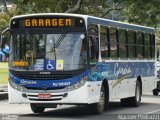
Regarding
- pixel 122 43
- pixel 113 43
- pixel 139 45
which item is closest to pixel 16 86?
pixel 113 43

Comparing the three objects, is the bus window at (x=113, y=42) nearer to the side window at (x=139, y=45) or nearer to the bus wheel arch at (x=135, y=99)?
the side window at (x=139, y=45)

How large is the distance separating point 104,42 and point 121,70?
7.00 feet

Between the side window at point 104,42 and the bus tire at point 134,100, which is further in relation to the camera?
the bus tire at point 134,100

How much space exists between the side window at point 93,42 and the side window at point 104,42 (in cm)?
50

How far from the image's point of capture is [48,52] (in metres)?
17.5

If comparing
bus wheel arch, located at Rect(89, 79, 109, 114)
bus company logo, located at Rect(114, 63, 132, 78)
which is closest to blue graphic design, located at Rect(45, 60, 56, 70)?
bus wheel arch, located at Rect(89, 79, 109, 114)

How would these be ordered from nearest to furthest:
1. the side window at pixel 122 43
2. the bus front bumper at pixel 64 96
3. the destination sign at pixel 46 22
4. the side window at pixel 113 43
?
the bus front bumper at pixel 64 96 < the destination sign at pixel 46 22 < the side window at pixel 113 43 < the side window at pixel 122 43

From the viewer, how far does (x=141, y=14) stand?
3428 cm

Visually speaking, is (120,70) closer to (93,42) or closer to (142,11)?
(93,42)

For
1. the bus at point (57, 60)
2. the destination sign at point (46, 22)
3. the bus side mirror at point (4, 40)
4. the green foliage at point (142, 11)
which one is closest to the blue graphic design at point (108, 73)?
the bus at point (57, 60)

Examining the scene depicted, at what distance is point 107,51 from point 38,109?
110 inches

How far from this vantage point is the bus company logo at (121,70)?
66.5ft

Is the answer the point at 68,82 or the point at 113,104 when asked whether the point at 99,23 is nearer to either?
the point at 68,82

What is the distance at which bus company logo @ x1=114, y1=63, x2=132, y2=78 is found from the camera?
66.5 ft
